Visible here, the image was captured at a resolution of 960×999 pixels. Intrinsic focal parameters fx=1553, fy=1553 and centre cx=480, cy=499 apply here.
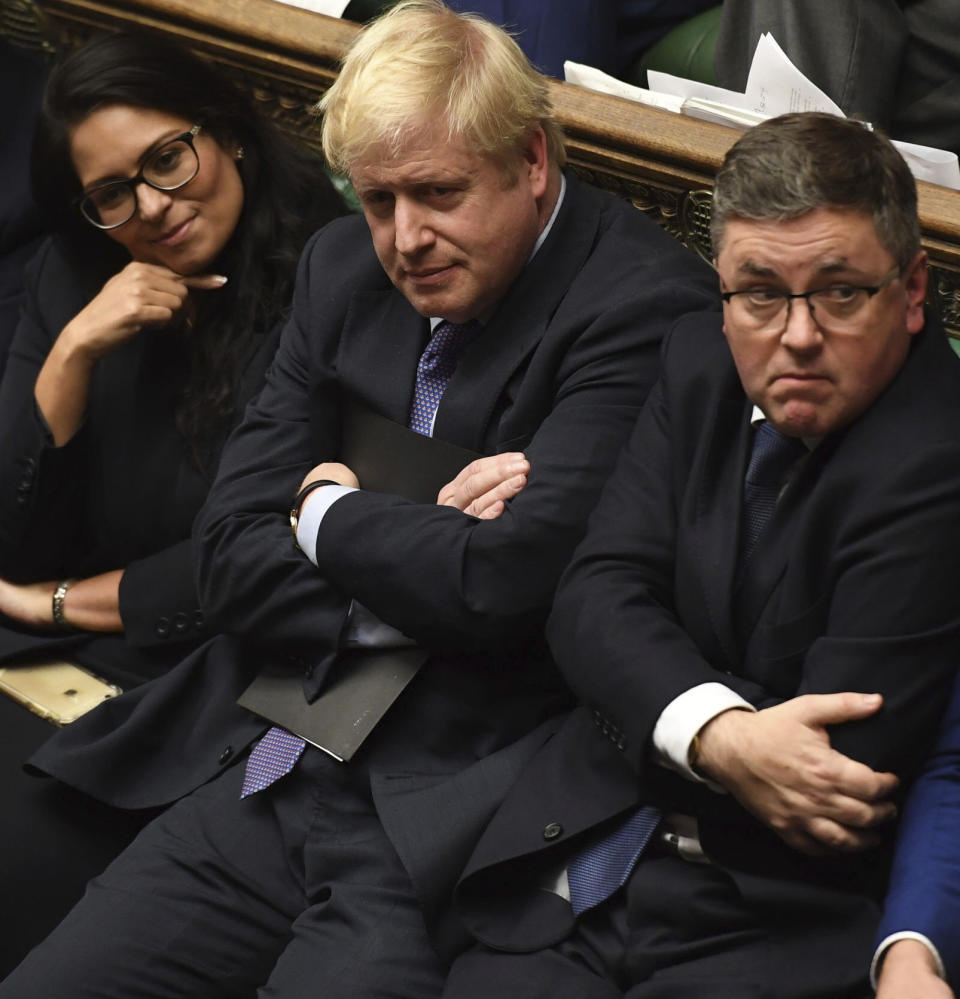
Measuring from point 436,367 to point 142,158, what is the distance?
665mm

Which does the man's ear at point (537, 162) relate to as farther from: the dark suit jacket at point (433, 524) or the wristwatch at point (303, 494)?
the wristwatch at point (303, 494)

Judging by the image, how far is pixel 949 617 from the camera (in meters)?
1.58

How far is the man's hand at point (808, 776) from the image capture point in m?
1.55

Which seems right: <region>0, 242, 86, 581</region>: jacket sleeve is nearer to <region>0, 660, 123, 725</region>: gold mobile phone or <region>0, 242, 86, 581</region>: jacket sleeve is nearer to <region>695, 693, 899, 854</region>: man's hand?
<region>0, 660, 123, 725</region>: gold mobile phone

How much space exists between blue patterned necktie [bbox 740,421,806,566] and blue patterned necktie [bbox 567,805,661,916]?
32 cm

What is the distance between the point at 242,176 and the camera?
2535 mm

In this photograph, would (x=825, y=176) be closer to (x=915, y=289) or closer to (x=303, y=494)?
(x=915, y=289)

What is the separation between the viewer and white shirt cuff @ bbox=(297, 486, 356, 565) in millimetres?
2086

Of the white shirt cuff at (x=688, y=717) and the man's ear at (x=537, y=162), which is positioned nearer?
the white shirt cuff at (x=688, y=717)

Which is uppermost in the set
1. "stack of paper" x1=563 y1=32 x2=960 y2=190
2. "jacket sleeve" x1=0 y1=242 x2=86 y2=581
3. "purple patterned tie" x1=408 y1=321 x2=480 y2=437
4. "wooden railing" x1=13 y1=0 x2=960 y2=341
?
"stack of paper" x1=563 y1=32 x2=960 y2=190

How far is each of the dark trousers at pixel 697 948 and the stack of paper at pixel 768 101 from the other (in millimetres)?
1065

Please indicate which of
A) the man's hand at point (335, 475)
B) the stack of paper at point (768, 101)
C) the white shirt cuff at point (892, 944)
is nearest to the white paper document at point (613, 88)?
the stack of paper at point (768, 101)

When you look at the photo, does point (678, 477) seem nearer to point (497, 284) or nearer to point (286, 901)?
point (497, 284)

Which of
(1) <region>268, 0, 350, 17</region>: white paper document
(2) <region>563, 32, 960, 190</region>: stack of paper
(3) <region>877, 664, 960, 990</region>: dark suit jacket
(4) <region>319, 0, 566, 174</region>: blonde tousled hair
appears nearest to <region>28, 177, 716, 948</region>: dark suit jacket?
(4) <region>319, 0, 566, 174</region>: blonde tousled hair
